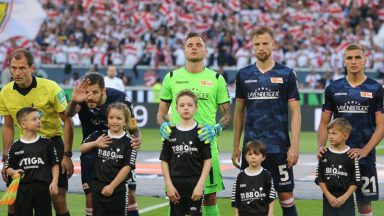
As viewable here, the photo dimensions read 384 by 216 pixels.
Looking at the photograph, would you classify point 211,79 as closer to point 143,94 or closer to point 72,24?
point 143,94

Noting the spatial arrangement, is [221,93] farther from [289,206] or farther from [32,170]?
[32,170]

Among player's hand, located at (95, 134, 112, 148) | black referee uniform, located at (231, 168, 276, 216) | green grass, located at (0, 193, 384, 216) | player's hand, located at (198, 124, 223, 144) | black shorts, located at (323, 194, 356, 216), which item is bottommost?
green grass, located at (0, 193, 384, 216)

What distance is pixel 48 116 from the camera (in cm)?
1055

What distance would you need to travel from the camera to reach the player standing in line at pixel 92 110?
9961 millimetres

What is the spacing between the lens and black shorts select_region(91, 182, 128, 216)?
389 inches

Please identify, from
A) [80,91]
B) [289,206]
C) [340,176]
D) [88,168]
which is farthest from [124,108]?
[340,176]

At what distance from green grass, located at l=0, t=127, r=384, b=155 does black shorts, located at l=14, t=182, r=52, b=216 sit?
11872mm

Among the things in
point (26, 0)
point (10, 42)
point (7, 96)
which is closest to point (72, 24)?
point (10, 42)

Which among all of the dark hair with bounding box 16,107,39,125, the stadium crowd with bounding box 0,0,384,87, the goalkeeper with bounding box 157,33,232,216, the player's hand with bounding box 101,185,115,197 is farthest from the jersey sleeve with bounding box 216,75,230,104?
the stadium crowd with bounding box 0,0,384,87

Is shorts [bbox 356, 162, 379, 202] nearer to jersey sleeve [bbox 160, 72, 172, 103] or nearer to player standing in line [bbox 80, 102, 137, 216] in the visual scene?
jersey sleeve [bbox 160, 72, 172, 103]

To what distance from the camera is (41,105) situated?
10391 mm

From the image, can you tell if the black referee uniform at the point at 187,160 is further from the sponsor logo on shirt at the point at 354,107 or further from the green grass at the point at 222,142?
the green grass at the point at 222,142

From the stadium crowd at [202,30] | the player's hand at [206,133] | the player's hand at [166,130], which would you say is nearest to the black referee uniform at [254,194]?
the player's hand at [206,133]

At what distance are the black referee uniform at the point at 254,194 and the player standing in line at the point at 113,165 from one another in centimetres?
117
